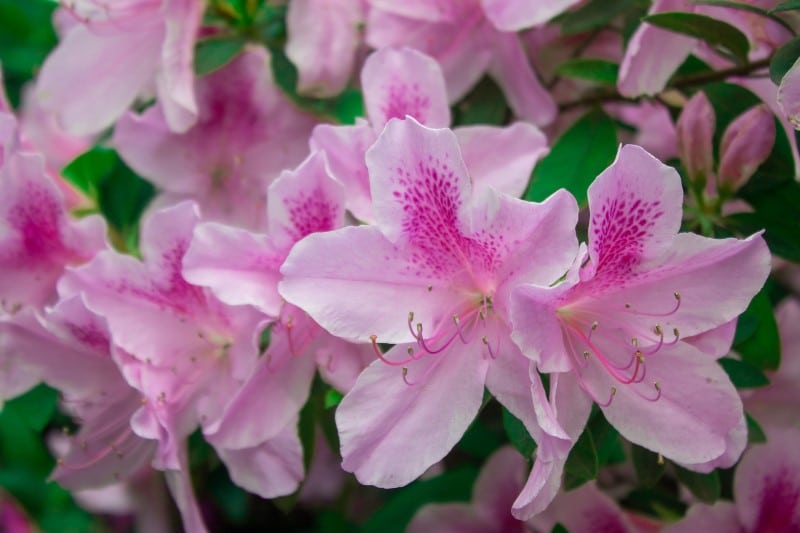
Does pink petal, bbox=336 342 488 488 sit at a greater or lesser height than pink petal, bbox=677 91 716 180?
lesser

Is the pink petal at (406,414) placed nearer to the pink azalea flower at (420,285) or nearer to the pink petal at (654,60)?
the pink azalea flower at (420,285)

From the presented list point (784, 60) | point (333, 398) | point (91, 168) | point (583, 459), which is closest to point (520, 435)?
point (583, 459)

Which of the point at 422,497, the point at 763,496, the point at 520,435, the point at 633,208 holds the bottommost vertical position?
the point at 422,497

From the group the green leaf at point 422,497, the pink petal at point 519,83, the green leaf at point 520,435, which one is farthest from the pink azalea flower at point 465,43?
the green leaf at point 422,497

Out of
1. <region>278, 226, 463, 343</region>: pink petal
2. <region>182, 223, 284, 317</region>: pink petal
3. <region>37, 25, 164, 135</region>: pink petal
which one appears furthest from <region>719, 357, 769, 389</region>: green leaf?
<region>37, 25, 164, 135</region>: pink petal

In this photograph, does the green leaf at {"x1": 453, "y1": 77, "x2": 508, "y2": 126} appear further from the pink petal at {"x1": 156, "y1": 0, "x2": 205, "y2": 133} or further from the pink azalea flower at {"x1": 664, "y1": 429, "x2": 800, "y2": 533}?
the pink azalea flower at {"x1": 664, "y1": 429, "x2": 800, "y2": 533}

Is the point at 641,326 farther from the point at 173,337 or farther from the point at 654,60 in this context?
the point at 173,337
